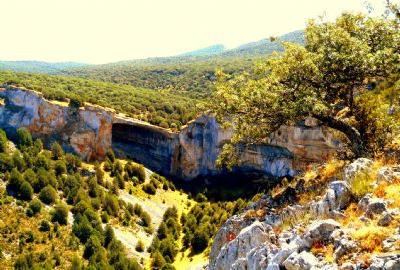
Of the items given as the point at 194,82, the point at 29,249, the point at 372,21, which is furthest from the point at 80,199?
the point at 194,82

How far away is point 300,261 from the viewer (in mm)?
11039

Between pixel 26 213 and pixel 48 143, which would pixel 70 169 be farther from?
pixel 26 213

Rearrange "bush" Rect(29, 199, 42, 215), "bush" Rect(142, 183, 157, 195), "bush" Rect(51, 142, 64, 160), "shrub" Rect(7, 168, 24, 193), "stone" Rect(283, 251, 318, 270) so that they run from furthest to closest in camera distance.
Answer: "bush" Rect(142, 183, 157, 195) < "bush" Rect(51, 142, 64, 160) < "shrub" Rect(7, 168, 24, 193) < "bush" Rect(29, 199, 42, 215) < "stone" Rect(283, 251, 318, 270)

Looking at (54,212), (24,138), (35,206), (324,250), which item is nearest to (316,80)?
(324,250)

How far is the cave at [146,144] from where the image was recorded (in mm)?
86625

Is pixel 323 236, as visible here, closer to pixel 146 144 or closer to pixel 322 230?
A: pixel 322 230

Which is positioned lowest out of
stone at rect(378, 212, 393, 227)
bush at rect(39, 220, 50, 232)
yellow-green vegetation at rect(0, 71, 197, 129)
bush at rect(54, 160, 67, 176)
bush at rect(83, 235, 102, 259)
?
bush at rect(83, 235, 102, 259)

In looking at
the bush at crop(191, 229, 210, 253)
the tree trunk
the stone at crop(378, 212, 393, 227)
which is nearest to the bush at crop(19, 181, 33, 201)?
the bush at crop(191, 229, 210, 253)

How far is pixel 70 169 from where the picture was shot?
70625 mm

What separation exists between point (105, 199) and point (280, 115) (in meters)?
49.0

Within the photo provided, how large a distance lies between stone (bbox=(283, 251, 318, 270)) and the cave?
74.9m

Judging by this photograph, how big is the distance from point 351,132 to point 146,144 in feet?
234

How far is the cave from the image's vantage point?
86625mm

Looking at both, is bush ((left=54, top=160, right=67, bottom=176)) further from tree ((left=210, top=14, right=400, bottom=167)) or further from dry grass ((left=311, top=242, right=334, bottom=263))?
dry grass ((left=311, top=242, right=334, bottom=263))
